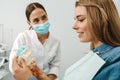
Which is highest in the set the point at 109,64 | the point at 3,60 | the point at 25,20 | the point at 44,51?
the point at 25,20

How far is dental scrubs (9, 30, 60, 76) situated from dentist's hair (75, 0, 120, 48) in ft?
2.83

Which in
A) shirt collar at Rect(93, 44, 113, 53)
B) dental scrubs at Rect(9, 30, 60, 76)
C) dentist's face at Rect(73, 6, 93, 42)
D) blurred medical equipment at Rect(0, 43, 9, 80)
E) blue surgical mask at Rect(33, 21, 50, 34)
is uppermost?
dentist's face at Rect(73, 6, 93, 42)

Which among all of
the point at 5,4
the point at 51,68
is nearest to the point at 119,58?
the point at 51,68

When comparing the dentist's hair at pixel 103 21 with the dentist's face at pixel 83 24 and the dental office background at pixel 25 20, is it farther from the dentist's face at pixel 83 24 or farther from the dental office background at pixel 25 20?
the dental office background at pixel 25 20

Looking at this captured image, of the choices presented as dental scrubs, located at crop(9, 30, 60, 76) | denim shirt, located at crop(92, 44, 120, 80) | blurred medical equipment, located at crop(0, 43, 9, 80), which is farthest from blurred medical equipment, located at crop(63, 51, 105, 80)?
blurred medical equipment, located at crop(0, 43, 9, 80)

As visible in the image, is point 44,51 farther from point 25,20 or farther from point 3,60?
point 25,20

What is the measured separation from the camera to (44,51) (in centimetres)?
184

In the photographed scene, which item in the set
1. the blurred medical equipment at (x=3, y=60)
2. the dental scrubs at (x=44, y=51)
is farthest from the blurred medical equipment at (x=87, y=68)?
the blurred medical equipment at (x=3, y=60)

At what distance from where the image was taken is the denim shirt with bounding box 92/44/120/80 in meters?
0.91

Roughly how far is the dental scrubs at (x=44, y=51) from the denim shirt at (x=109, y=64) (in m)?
0.87

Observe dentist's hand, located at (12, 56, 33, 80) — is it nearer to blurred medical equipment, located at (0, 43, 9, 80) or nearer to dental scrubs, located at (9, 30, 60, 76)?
dental scrubs, located at (9, 30, 60, 76)

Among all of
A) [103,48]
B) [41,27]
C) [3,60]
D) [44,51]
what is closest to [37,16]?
[41,27]

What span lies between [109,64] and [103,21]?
0.63ft

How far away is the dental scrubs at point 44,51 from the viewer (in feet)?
5.91
